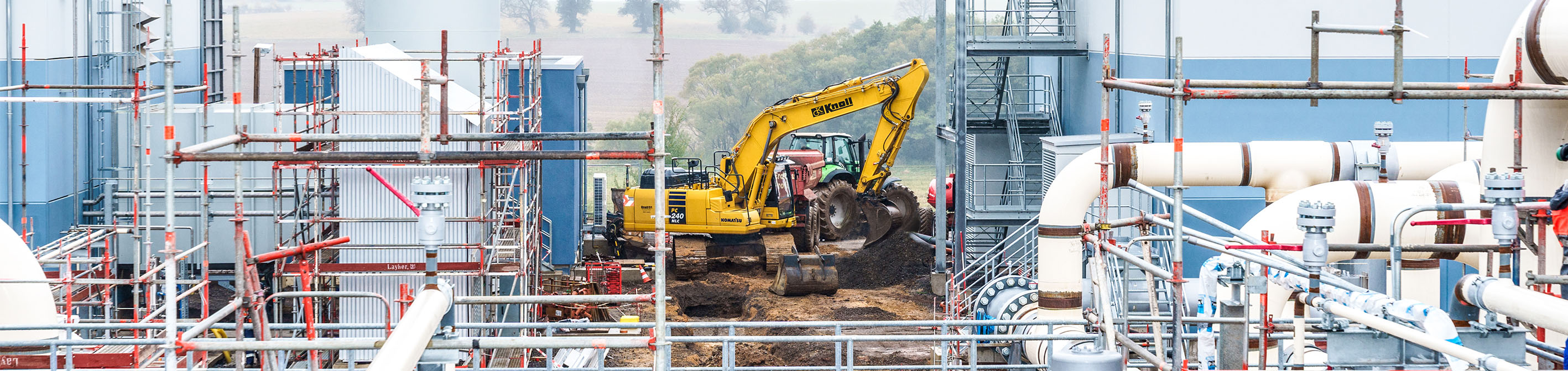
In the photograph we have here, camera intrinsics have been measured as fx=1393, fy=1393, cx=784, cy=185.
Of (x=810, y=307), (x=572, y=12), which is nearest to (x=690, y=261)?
(x=810, y=307)

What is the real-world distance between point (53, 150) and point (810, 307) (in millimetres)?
11331

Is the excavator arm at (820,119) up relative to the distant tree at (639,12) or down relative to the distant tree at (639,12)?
down

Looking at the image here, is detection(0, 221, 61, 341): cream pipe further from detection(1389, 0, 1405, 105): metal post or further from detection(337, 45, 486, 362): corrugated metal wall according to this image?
detection(1389, 0, 1405, 105): metal post

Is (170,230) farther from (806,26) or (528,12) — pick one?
(806,26)

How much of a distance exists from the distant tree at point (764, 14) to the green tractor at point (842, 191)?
51442 mm

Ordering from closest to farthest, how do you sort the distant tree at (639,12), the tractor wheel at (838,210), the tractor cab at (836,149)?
the tractor wheel at (838,210)
the tractor cab at (836,149)
the distant tree at (639,12)

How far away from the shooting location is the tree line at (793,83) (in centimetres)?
6675

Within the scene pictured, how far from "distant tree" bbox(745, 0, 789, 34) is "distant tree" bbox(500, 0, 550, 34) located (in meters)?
11.8

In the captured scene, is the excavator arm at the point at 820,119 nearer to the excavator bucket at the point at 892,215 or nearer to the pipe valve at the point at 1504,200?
the excavator bucket at the point at 892,215

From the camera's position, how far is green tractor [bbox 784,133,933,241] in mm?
29094

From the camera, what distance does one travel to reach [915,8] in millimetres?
86875

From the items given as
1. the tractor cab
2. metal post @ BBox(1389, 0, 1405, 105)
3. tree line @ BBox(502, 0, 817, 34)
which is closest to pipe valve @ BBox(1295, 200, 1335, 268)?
metal post @ BBox(1389, 0, 1405, 105)

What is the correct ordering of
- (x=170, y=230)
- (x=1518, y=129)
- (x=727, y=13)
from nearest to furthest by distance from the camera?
(x=170, y=230), (x=1518, y=129), (x=727, y=13)

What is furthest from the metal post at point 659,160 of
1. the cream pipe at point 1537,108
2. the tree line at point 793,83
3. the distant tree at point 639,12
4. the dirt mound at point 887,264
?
the distant tree at point 639,12
